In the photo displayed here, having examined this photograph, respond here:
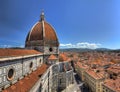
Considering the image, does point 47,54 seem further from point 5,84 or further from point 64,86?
point 5,84

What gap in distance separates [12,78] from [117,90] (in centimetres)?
2294

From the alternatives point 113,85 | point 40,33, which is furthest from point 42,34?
point 113,85

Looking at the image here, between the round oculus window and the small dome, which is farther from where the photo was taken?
the small dome

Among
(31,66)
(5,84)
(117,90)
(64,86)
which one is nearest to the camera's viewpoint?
(5,84)

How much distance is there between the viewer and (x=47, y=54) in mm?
27922

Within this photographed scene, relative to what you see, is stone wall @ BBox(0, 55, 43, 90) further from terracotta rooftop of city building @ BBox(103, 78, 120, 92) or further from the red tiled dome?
terracotta rooftop of city building @ BBox(103, 78, 120, 92)

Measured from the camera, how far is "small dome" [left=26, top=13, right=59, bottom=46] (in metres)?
27.5

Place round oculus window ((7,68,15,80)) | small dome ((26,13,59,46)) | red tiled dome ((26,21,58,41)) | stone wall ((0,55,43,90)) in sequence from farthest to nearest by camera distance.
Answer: red tiled dome ((26,21,58,41))
small dome ((26,13,59,46))
round oculus window ((7,68,15,80))
stone wall ((0,55,43,90))

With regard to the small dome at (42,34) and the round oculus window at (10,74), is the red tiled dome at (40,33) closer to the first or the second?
the small dome at (42,34)

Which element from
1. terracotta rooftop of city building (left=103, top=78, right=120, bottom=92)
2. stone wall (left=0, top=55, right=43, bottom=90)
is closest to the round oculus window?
stone wall (left=0, top=55, right=43, bottom=90)

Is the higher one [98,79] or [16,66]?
[16,66]

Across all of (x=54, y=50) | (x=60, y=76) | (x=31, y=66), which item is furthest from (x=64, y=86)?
(x=31, y=66)

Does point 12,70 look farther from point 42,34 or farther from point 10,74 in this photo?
point 42,34

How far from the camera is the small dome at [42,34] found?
27531mm
